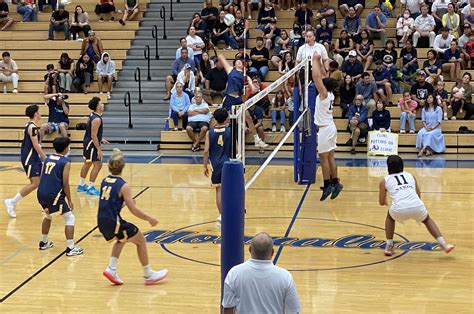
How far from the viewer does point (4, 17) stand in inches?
1145

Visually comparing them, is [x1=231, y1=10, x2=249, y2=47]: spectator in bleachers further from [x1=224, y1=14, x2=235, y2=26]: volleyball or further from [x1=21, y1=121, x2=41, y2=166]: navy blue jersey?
[x1=21, y1=121, x2=41, y2=166]: navy blue jersey

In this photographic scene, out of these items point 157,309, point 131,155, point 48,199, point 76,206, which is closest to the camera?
point 157,309

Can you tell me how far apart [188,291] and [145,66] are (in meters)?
17.3

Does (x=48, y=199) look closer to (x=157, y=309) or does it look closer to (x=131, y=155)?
(x=157, y=309)

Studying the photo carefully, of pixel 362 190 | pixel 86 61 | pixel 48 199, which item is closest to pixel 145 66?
pixel 86 61

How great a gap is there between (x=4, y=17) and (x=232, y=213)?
22862 mm

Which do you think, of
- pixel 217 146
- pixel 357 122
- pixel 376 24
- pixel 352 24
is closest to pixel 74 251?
pixel 217 146

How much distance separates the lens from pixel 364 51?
25.0m

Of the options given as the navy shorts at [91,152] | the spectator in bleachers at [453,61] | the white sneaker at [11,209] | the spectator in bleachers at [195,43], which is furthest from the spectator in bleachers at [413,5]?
the white sneaker at [11,209]

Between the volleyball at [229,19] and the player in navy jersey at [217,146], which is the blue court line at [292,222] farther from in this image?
the volleyball at [229,19]

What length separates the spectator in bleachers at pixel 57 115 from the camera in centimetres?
2342

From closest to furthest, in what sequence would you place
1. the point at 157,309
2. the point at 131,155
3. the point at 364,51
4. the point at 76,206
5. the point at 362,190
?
1. the point at 157,309
2. the point at 76,206
3. the point at 362,190
4. the point at 131,155
5. the point at 364,51

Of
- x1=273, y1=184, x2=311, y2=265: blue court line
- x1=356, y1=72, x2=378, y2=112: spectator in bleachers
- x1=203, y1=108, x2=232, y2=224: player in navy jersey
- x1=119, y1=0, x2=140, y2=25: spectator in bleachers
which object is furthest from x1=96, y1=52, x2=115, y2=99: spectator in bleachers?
x1=203, y1=108, x2=232, y2=224: player in navy jersey

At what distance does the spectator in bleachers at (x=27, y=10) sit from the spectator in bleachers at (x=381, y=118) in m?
13.3
